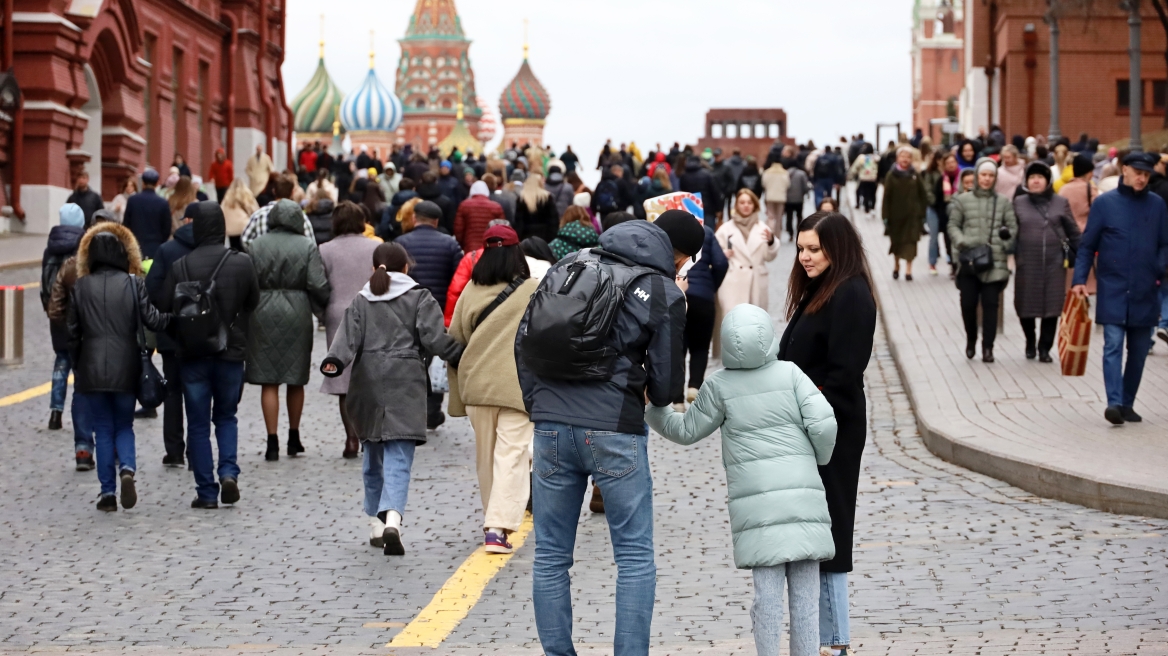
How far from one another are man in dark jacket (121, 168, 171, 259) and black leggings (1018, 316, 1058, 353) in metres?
9.60

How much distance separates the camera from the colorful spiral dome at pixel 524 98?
12338cm

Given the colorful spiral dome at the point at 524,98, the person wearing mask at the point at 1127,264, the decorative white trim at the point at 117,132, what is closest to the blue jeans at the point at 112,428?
the person wearing mask at the point at 1127,264

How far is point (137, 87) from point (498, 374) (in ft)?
102

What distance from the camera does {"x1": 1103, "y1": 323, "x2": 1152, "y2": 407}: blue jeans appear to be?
39.8 ft

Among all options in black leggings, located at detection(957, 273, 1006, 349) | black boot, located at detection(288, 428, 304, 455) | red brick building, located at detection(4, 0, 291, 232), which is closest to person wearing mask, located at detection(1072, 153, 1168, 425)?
black leggings, located at detection(957, 273, 1006, 349)

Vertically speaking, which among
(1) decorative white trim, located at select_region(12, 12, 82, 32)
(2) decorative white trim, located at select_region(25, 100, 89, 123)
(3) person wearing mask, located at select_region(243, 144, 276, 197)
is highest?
(1) decorative white trim, located at select_region(12, 12, 82, 32)

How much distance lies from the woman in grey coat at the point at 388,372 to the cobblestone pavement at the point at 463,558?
0.36 m

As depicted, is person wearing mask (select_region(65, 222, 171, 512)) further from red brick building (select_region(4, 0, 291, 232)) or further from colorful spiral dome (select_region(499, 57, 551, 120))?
colorful spiral dome (select_region(499, 57, 551, 120))

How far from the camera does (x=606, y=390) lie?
243 inches

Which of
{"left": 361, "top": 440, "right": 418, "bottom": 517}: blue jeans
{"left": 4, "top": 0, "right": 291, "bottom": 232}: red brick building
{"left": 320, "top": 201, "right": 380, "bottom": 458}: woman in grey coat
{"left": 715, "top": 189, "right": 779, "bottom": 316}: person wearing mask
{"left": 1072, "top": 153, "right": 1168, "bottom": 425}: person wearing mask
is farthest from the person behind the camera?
{"left": 4, "top": 0, "right": 291, "bottom": 232}: red brick building

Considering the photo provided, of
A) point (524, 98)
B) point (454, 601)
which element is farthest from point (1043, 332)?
point (524, 98)

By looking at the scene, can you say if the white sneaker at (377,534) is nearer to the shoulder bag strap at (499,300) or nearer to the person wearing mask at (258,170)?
the shoulder bag strap at (499,300)

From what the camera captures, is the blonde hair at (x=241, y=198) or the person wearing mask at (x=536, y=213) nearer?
the blonde hair at (x=241, y=198)

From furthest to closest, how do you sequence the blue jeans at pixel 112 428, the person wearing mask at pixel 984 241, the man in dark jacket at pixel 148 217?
the man in dark jacket at pixel 148 217
the person wearing mask at pixel 984 241
the blue jeans at pixel 112 428
